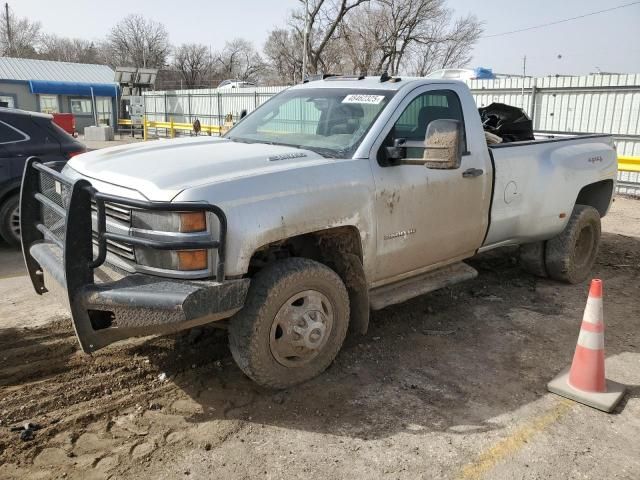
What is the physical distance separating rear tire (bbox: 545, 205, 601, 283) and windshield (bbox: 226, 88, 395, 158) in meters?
2.71

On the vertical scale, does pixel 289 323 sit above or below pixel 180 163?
below

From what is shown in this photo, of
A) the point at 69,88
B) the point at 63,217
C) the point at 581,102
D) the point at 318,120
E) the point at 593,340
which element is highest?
the point at 69,88

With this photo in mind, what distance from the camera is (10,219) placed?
6.94 m

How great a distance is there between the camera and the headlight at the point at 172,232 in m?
2.97

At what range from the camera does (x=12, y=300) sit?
5.24 metres

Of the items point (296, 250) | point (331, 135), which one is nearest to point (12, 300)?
point (296, 250)

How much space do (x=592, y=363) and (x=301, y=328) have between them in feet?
6.21

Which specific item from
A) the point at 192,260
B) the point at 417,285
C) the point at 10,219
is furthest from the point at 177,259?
the point at 10,219

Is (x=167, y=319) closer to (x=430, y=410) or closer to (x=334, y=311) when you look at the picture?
(x=334, y=311)

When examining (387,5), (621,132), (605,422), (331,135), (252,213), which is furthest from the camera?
(387,5)

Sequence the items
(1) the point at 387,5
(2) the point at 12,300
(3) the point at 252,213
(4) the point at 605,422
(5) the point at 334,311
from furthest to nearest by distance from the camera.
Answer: (1) the point at 387,5, (2) the point at 12,300, (5) the point at 334,311, (4) the point at 605,422, (3) the point at 252,213

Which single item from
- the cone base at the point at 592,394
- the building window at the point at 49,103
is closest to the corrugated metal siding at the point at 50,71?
the building window at the point at 49,103

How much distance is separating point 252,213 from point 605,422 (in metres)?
2.46

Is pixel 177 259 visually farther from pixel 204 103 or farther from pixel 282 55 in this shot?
pixel 282 55
